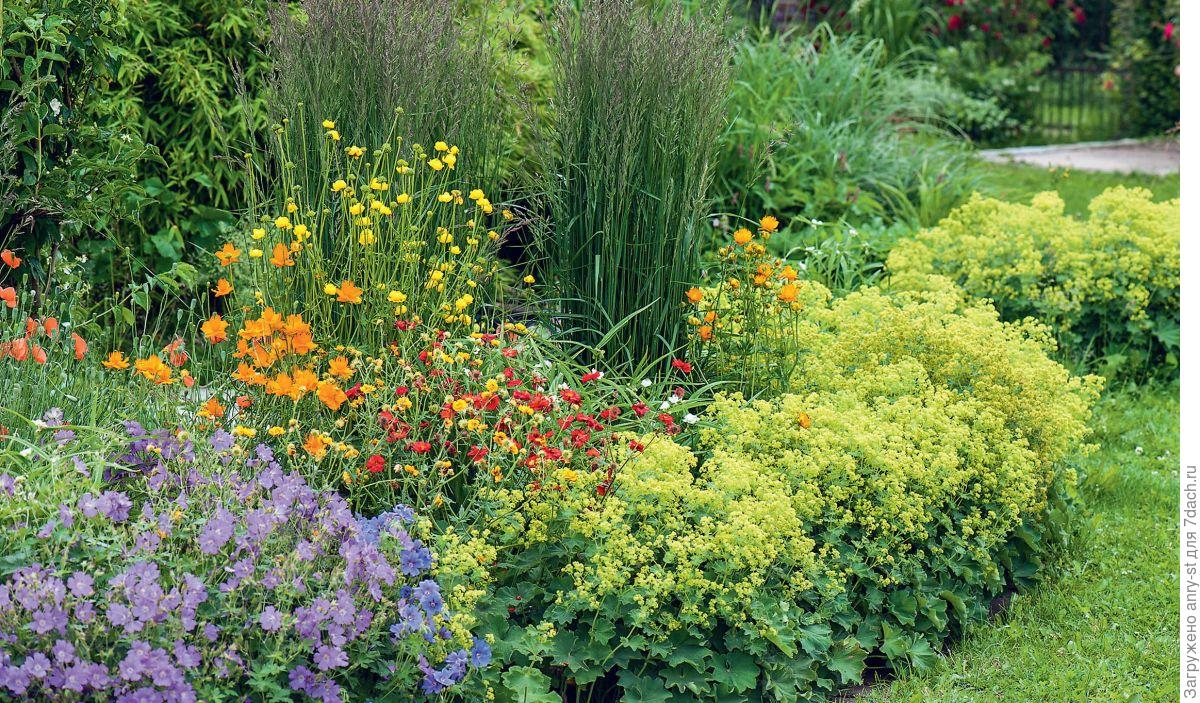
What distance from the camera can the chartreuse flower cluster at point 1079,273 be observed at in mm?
5535

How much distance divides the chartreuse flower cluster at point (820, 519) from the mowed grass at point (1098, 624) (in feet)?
0.38

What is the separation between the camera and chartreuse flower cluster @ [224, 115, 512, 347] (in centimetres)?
342

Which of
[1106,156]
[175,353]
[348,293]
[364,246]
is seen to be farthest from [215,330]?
[1106,156]

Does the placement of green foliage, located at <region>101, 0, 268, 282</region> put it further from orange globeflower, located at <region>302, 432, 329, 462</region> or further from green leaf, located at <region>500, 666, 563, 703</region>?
green leaf, located at <region>500, 666, 563, 703</region>

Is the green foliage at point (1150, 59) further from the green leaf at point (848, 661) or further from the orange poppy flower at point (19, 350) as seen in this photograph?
the orange poppy flower at point (19, 350)

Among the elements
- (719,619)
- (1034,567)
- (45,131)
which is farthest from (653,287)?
(45,131)

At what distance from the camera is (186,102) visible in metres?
5.28

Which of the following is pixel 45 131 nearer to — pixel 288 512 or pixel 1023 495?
pixel 288 512

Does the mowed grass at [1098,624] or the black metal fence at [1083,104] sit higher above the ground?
the black metal fence at [1083,104]

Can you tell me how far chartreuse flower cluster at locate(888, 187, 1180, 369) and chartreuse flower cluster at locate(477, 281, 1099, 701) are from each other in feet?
4.05

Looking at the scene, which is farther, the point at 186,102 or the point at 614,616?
the point at 186,102

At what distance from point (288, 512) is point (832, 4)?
28.5 feet

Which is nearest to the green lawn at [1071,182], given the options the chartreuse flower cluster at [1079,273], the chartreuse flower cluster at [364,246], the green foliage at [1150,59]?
the green foliage at [1150,59]

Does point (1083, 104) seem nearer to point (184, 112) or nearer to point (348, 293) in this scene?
point (184, 112)
